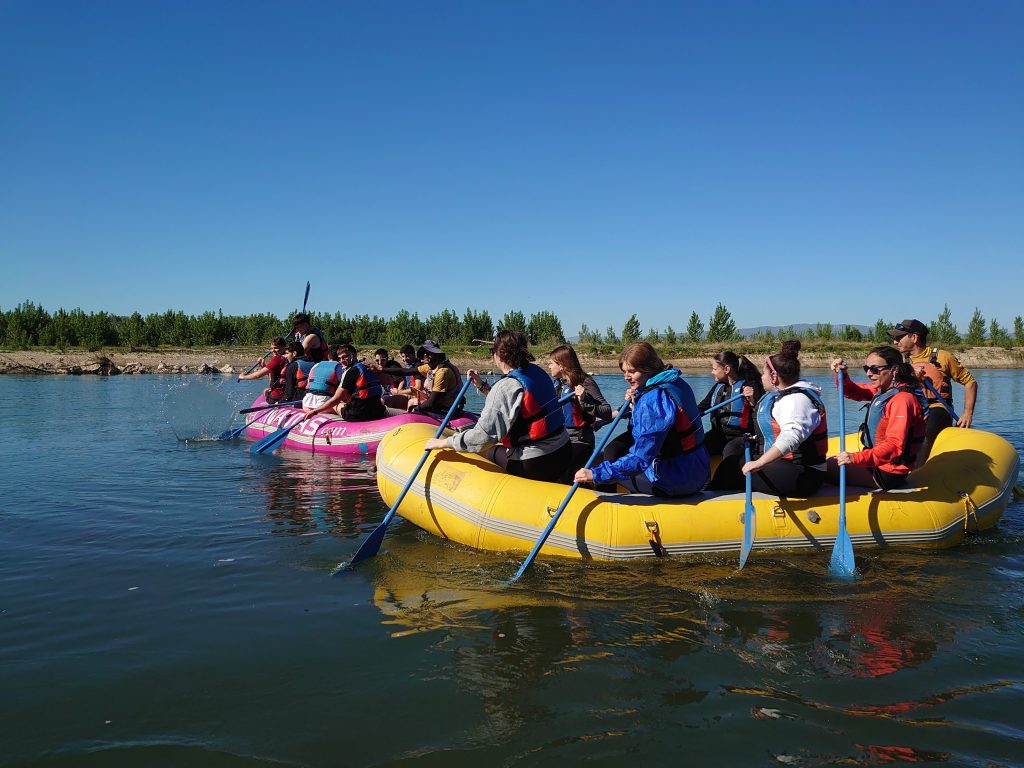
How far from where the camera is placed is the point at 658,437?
491cm

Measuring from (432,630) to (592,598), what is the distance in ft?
3.46

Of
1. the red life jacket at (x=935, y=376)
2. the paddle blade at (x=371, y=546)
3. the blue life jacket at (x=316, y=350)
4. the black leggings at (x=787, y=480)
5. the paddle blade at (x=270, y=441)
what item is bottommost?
the paddle blade at (x=371, y=546)

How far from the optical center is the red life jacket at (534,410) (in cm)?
554

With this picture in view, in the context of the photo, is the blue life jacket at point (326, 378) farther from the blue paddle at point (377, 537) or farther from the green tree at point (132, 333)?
the green tree at point (132, 333)

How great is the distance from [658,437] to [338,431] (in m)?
6.70

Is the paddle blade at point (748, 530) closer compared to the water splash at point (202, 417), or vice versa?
the paddle blade at point (748, 530)

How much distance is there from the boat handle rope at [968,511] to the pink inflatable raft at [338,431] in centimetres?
566

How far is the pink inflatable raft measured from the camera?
10.1 meters

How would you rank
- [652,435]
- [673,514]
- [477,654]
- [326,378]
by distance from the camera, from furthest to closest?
[326,378]
[673,514]
[652,435]
[477,654]

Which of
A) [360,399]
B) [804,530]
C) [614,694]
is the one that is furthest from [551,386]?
[360,399]

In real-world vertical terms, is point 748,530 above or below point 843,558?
above

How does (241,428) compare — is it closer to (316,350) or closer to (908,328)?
(316,350)

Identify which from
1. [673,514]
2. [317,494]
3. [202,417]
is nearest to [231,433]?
[202,417]

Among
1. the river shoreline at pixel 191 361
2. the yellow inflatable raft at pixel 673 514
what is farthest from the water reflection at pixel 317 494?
the river shoreline at pixel 191 361
